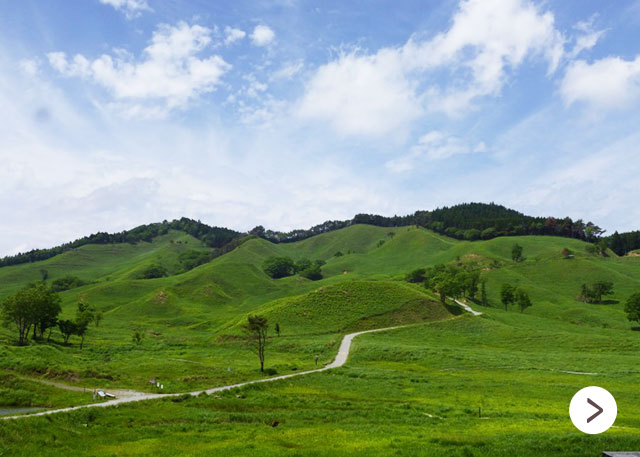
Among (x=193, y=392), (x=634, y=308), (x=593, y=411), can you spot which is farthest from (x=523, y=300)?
(x=593, y=411)

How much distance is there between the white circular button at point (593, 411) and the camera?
12836 mm

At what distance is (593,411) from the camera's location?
13.1 meters

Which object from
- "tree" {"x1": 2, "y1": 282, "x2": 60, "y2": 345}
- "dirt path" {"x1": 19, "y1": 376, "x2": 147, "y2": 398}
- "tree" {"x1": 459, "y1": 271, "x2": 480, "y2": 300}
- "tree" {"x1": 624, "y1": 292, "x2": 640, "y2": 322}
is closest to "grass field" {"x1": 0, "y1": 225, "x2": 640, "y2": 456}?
"dirt path" {"x1": 19, "y1": 376, "x2": 147, "y2": 398}

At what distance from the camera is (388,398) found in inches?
1901

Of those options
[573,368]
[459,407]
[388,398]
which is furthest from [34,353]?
[573,368]

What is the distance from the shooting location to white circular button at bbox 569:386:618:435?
42.1 feet

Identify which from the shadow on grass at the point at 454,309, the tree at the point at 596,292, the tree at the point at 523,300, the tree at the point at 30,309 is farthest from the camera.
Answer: the tree at the point at 596,292

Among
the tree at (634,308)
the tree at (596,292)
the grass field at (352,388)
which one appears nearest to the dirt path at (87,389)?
the grass field at (352,388)

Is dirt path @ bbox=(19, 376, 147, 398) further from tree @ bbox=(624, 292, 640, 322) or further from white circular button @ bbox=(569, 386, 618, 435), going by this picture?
tree @ bbox=(624, 292, 640, 322)

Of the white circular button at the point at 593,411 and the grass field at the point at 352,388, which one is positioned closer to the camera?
the white circular button at the point at 593,411

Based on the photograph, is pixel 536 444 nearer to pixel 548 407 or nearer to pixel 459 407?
pixel 459 407

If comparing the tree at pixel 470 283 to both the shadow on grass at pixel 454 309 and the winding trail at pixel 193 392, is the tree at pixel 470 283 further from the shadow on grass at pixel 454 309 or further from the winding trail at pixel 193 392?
the winding trail at pixel 193 392

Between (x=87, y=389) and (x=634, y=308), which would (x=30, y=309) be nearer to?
(x=87, y=389)

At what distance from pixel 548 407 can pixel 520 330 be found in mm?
75973
